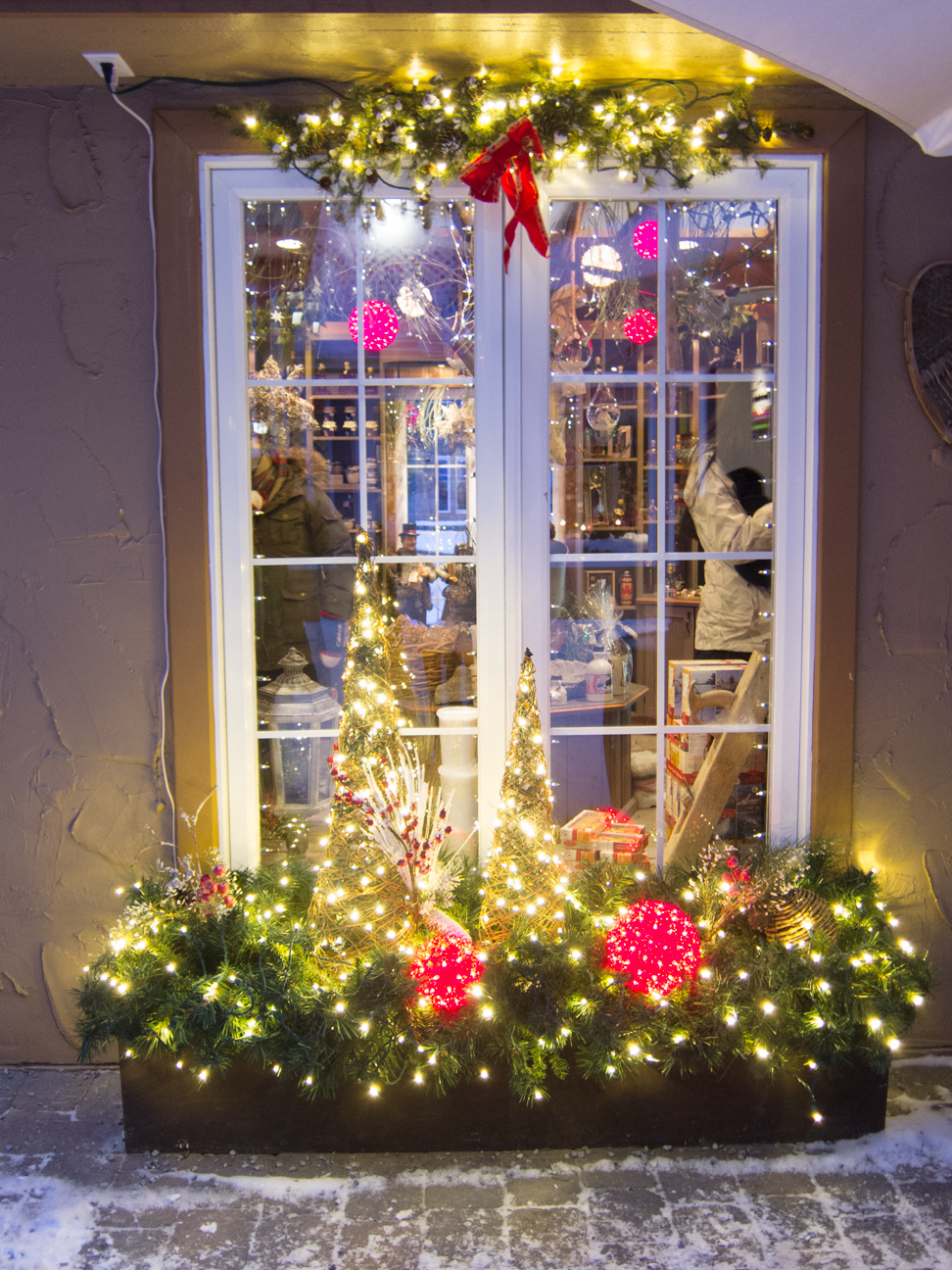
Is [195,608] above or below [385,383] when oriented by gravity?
below

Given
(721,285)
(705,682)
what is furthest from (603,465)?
(705,682)

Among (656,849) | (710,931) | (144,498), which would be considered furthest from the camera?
(656,849)

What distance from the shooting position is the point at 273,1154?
8.48 ft

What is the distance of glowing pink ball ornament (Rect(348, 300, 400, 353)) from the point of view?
9.80 feet

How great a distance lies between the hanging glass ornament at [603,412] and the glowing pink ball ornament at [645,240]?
1.40 feet

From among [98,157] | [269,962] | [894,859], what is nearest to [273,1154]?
[269,962]

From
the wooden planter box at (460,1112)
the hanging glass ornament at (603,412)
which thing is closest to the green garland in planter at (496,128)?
the hanging glass ornament at (603,412)

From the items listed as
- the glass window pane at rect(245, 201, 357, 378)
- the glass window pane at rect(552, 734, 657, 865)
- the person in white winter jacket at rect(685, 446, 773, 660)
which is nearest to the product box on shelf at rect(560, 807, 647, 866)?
the glass window pane at rect(552, 734, 657, 865)

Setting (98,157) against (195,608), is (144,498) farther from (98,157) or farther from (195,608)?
(98,157)

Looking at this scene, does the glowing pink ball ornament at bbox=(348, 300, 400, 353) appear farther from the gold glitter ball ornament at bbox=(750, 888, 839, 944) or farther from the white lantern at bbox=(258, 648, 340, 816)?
the gold glitter ball ornament at bbox=(750, 888, 839, 944)

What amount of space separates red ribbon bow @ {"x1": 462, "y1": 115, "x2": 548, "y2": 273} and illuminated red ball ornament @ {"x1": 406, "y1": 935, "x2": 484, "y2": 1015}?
1.99 m

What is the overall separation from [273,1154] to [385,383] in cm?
226

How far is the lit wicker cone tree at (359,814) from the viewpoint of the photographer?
2.56 m

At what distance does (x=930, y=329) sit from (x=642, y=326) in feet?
2.89
